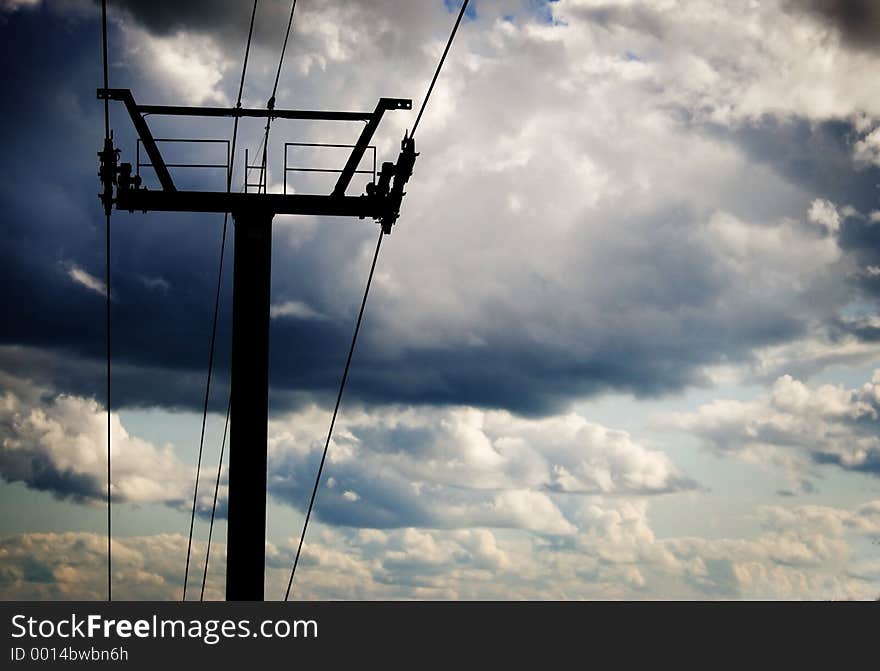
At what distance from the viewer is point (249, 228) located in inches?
654

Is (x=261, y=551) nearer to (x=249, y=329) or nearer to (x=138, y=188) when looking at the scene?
(x=249, y=329)

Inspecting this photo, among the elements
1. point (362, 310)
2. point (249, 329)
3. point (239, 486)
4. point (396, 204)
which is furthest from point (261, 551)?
point (396, 204)

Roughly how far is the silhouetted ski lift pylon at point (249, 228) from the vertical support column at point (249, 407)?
1cm

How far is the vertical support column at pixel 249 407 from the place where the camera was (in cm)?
1570

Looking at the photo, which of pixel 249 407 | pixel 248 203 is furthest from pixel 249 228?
pixel 249 407

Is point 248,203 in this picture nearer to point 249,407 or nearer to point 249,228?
point 249,228

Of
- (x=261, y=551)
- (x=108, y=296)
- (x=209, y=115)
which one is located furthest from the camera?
(x=108, y=296)

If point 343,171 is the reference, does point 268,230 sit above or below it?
below

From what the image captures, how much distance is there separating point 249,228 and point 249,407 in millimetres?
2613

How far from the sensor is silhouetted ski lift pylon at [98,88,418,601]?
15781mm

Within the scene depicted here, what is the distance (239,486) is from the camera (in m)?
→ 15.8

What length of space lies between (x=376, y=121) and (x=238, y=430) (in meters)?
5.06

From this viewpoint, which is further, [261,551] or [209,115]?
[209,115]

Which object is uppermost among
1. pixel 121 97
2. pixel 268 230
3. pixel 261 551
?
pixel 121 97
